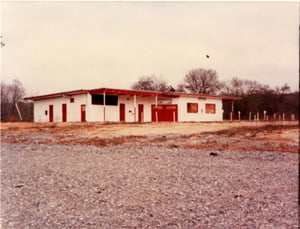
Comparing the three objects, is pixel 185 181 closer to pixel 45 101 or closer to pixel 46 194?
pixel 46 194

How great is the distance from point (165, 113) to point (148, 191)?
2320cm

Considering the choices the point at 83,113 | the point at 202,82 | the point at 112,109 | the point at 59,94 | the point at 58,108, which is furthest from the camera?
the point at 202,82

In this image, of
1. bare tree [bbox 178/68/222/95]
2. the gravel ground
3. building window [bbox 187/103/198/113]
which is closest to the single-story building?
building window [bbox 187/103/198/113]

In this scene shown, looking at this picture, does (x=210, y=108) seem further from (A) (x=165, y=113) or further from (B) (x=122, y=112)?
(B) (x=122, y=112)

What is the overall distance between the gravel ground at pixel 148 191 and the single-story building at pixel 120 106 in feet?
49.5

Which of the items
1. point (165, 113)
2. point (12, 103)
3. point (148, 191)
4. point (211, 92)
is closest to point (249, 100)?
point (211, 92)

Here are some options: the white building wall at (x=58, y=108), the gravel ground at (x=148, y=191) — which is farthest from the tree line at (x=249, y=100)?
the gravel ground at (x=148, y=191)

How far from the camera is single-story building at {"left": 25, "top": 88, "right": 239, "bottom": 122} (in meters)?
23.8

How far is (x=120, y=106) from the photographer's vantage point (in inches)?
1006

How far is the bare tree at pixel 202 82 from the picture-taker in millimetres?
31081

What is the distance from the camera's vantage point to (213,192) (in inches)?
194

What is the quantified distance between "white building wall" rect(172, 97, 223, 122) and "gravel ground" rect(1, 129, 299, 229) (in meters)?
19.4

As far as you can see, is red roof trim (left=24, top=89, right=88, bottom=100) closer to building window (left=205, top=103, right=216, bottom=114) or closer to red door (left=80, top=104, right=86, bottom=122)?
red door (left=80, top=104, right=86, bottom=122)

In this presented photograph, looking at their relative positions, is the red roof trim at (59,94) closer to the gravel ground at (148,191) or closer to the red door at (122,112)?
the red door at (122,112)
